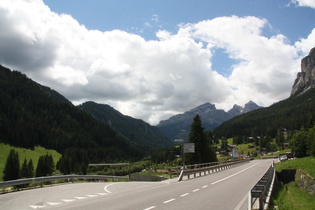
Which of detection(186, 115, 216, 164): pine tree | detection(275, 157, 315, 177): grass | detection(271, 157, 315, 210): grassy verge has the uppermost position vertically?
detection(186, 115, 216, 164): pine tree

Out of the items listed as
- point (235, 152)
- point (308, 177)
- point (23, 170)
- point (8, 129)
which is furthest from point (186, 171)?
point (8, 129)

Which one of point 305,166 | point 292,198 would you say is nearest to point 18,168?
point 305,166

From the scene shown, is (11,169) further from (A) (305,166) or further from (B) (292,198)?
(B) (292,198)

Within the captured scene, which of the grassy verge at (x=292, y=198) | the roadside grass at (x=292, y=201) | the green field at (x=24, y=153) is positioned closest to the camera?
the roadside grass at (x=292, y=201)

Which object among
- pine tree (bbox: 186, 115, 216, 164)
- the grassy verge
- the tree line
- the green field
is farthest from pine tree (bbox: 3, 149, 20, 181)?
the grassy verge

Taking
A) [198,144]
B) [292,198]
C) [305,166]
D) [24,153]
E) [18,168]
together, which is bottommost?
[292,198]

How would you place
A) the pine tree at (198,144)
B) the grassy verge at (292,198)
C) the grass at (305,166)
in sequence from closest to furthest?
1. the grassy verge at (292,198)
2. the grass at (305,166)
3. the pine tree at (198,144)

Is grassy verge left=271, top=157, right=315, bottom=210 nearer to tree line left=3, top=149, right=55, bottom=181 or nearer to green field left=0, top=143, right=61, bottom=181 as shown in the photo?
tree line left=3, top=149, right=55, bottom=181

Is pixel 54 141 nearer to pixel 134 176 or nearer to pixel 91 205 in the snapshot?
pixel 134 176

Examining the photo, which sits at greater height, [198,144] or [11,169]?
[198,144]

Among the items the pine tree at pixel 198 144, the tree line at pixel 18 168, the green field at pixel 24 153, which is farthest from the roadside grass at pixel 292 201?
the green field at pixel 24 153

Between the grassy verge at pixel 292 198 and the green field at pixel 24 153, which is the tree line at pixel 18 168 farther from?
the grassy verge at pixel 292 198

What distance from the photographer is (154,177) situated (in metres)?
42.1

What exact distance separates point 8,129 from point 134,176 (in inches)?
5753
